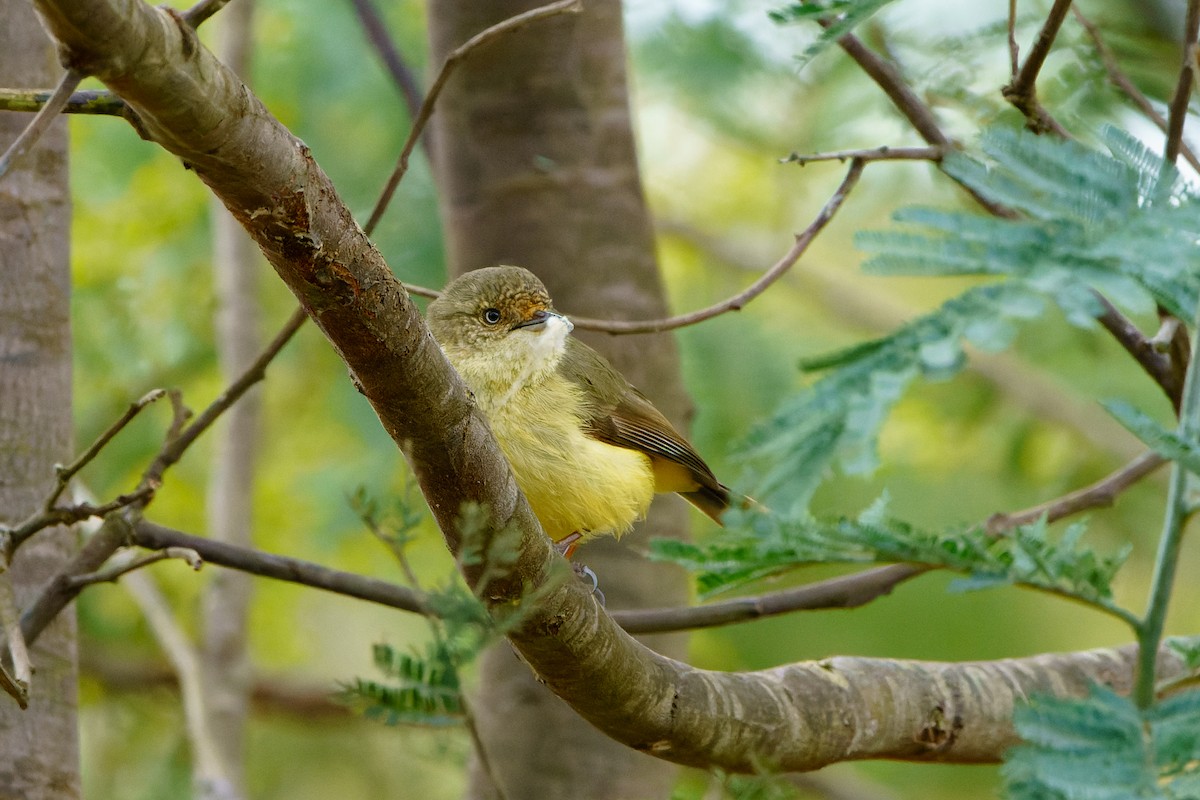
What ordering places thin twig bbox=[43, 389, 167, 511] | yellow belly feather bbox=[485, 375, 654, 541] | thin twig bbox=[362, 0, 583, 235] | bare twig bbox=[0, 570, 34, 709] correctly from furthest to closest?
yellow belly feather bbox=[485, 375, 654, 541], thin twig bbox=[362, 0, 583, 235], thin twig bbox=[43, 389, 167, 511], bare twig bbox=[0, 570, 34, 709]

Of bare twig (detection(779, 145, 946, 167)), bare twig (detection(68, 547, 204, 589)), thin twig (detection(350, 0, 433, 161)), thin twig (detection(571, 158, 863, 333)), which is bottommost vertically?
bare twig (detection(68, 547, 204, 589))

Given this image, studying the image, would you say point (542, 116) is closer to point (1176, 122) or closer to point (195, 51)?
point (1176, 122)

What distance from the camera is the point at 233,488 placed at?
5.97m

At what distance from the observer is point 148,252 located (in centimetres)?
719

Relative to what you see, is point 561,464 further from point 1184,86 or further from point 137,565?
point 1184,86

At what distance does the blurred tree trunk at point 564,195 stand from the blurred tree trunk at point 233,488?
127cm

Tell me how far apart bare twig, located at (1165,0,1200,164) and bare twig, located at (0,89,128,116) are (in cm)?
238

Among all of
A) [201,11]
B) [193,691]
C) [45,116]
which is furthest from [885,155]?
[193,691]

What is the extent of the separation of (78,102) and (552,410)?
2371 millimetres

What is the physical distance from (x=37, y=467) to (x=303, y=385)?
438cm

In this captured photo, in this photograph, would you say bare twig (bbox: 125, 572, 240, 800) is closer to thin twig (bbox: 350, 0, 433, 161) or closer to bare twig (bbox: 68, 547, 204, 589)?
bare twig (bbox: 68, 547, 204, 589)

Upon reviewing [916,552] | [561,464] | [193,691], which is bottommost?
[916,552]

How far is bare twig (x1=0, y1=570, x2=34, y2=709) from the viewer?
8.18 ft

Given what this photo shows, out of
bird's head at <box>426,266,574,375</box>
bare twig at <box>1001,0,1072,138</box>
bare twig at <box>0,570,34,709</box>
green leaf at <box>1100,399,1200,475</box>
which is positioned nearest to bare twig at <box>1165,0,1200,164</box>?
bare twig at <box>1001,0,1072,138</box>
